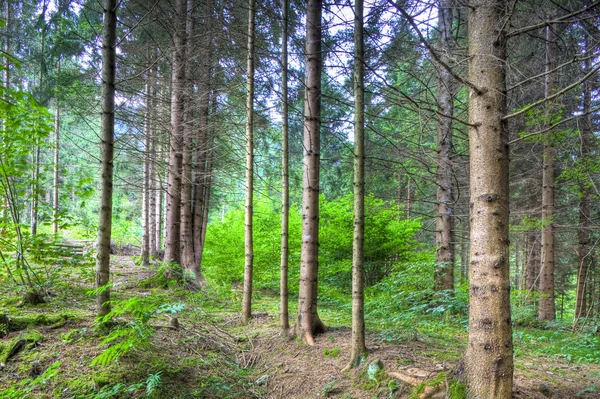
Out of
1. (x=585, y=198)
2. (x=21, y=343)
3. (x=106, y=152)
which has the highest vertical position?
(x=106, y=152)

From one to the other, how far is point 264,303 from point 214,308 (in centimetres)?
155

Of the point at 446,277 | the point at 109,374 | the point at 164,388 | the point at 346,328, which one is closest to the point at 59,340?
A: the point at 109,374

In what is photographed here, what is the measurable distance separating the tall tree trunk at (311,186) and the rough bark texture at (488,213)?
2813mm

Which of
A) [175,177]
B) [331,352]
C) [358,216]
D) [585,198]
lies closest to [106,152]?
[358,216]

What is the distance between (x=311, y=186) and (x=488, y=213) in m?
3.09

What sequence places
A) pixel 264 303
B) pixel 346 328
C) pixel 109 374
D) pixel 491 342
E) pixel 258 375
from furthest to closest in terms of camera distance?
pixel 264 303 < pixel 346 328 < pixel 258 375 < pixel 109 374 < pixel 491 342

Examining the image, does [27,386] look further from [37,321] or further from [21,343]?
[37,321]

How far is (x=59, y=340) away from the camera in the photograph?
3773mm

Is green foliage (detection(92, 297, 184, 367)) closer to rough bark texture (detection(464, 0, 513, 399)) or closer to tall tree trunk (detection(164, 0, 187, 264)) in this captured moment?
rough bark texture (detection(464, 0, 513, 399))

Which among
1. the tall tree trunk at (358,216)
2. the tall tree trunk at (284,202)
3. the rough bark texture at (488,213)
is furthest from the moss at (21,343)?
the rough bark texture at (488,213)

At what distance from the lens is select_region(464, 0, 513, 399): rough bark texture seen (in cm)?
260

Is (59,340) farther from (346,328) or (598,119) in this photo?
(598,119)

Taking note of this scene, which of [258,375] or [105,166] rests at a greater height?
[105,166]

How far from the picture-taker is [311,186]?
5.44 metres
